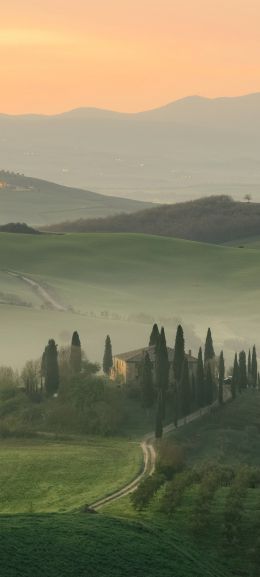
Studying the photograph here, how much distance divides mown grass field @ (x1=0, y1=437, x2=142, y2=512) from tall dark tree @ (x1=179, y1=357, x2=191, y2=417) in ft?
35.1

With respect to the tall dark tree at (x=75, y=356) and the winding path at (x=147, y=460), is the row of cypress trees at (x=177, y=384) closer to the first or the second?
the winding path at (x=147, y=460)

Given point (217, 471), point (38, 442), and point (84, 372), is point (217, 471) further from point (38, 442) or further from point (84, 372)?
point (84, 372)

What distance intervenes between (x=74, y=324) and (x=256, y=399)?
50.9 m

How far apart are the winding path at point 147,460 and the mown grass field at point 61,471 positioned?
1.72ft

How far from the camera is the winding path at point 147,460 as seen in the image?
82.1m

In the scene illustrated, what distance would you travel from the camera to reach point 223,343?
173 meters

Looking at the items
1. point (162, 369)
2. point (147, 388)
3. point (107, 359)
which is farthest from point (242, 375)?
point (147, 388)

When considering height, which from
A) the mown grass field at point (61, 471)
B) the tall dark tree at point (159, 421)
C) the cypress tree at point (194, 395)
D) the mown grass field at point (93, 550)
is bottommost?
the mown grass field at point (93, 550)

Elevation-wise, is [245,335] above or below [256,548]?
above

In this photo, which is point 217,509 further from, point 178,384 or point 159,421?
point 178,384

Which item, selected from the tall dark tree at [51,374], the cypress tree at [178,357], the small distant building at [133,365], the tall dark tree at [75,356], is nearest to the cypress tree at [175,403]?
the cypress tree at [178,357]

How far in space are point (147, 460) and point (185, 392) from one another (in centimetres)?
1907

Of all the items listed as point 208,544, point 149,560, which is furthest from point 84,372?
point 149,560

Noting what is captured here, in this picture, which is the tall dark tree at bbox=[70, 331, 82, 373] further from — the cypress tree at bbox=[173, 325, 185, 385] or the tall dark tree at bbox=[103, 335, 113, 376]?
the cypress tree at bbox=[173, 325, 185, 385]
